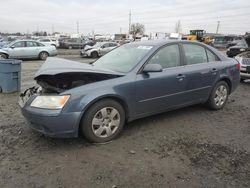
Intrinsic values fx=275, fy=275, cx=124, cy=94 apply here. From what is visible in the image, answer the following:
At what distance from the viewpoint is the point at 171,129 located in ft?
15.5

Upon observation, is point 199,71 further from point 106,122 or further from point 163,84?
point 106,122

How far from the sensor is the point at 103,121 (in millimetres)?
4078

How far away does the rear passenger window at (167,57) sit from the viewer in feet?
15.5

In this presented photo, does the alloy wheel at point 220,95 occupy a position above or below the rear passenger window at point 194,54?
below

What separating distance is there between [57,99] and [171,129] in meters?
2.06

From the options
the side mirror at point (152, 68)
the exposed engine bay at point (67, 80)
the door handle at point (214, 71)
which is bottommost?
the exposed engine bay at point (67, 80)

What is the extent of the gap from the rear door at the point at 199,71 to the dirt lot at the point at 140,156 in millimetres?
544

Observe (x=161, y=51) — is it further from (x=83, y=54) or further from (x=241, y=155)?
(x=83, y=54)

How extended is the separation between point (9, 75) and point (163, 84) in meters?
4.63

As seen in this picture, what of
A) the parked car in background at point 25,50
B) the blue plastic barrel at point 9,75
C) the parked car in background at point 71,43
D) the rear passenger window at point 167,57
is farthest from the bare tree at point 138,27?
the rear passenger window at point 167,57

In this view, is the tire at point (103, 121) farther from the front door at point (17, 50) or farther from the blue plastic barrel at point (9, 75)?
the front door at point (17, 50)

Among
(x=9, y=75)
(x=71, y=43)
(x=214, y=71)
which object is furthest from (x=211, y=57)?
(x=71, y=43)

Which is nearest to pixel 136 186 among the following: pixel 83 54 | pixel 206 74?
pixel 206 74

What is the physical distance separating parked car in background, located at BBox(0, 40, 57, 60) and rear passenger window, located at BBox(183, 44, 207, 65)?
1516 centimetres
